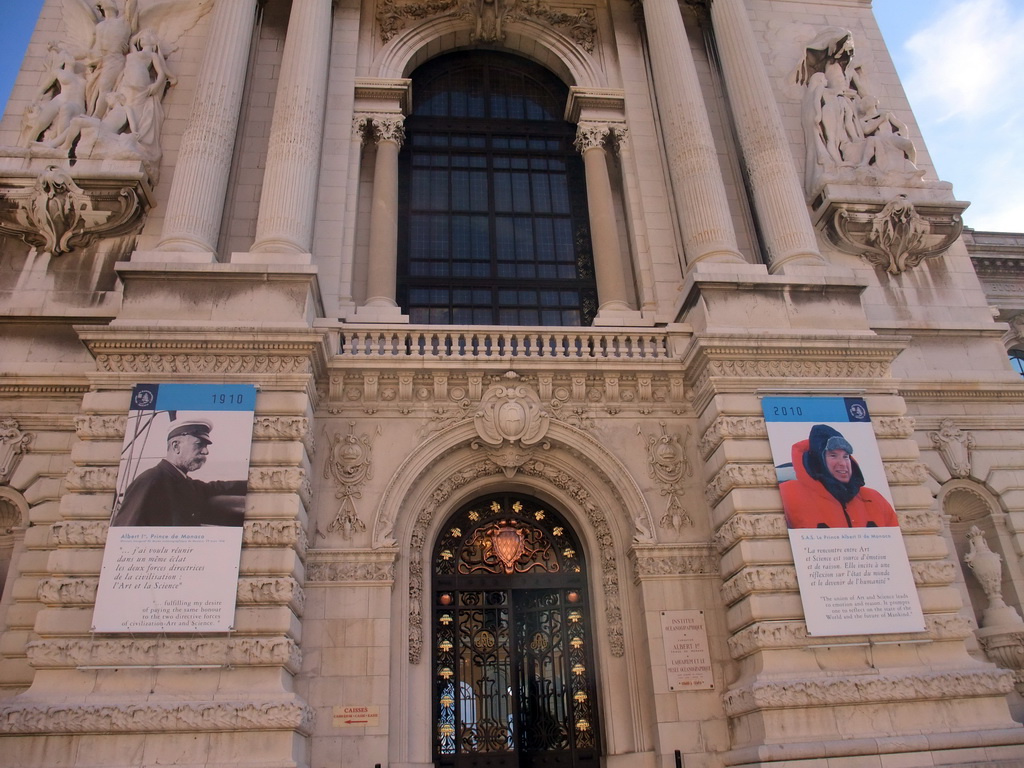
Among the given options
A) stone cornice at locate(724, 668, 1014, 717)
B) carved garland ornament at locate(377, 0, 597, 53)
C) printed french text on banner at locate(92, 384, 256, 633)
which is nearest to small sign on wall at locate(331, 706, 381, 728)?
printed french text on banner at locate(92, 384, 256, 633)

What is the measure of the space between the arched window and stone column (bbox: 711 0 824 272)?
4.25 meters

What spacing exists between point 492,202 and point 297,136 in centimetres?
528

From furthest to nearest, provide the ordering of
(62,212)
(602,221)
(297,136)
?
(602,221), (297,136), (62,212)

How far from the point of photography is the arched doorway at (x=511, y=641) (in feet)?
47.8

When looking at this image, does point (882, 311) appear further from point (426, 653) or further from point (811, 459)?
point (426, 653)

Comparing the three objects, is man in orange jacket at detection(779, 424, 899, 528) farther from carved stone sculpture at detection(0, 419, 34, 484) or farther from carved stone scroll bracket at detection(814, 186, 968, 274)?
carved stone sculpture at detection(0, 419, 34, 484)

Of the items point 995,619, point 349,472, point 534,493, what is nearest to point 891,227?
point 995,619

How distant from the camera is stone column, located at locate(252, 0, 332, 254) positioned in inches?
640

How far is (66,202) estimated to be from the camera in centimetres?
1683

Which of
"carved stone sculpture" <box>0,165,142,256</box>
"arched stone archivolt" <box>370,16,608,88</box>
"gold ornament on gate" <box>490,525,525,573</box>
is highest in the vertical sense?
"arched stone archivolt" <box>370,16,608,88</box>

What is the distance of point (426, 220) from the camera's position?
66.4 feet

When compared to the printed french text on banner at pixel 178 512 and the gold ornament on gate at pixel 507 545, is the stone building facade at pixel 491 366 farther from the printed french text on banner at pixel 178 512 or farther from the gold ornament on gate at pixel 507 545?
the printed french text on banner at pixel 178 512

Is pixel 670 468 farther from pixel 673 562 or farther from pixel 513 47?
pixel 513 47

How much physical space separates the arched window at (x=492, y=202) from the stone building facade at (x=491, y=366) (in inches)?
3.7
